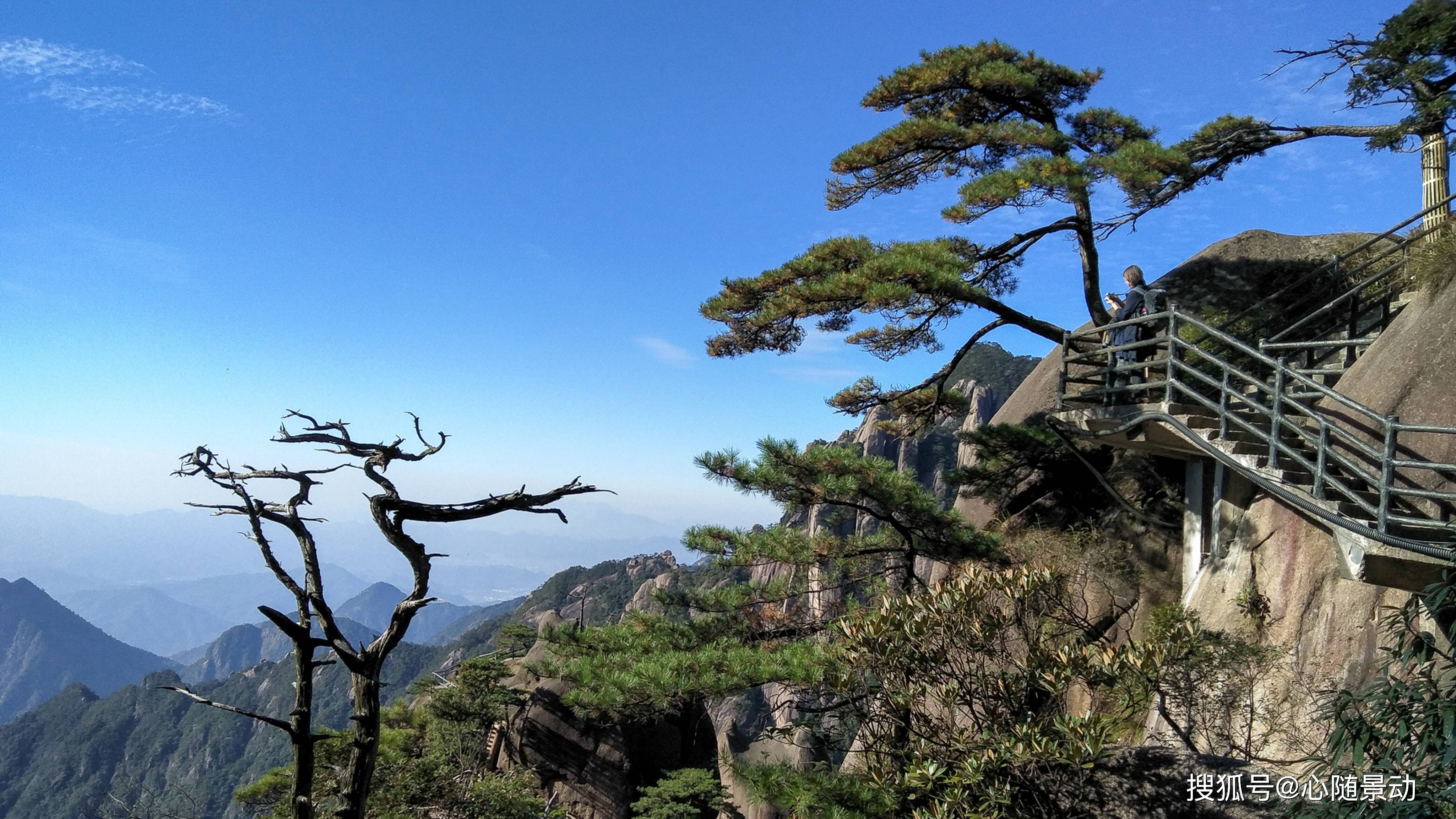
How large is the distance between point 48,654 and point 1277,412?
223524mm

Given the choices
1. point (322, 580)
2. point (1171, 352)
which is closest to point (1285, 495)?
point (1171, 352)

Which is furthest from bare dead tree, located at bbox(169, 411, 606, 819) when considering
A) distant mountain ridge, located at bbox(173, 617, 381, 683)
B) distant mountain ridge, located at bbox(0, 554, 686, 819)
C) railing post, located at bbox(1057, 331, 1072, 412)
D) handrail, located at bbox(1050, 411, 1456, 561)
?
distant mountain ridge, located at bbox(173, 617, 381, 683)

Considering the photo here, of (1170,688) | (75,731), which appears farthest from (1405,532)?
(75,731)

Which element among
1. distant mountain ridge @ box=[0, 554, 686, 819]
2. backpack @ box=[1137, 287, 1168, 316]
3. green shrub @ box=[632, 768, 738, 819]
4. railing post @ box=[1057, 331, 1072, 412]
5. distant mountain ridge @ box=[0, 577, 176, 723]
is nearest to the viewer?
backpack @ box=[1137, 287, 1168, 316]

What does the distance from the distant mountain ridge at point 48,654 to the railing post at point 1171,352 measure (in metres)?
197

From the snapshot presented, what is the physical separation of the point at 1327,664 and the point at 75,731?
109078 mm

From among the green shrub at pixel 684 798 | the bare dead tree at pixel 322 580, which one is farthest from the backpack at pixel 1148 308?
the green shrub at pixel 684 798

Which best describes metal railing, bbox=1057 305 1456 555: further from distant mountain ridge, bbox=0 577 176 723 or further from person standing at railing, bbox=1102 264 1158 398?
distant mountain ridge, bbox=0 577 176 723

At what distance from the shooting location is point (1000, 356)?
230ft

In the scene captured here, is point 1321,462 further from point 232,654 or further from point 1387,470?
point 232,654

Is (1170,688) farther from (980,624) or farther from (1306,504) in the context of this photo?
(980,624)

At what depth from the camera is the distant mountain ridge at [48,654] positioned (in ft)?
529

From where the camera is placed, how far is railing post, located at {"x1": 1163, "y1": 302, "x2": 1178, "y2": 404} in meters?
6.95

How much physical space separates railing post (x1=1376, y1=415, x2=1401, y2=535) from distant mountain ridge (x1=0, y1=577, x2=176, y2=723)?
198 meters
